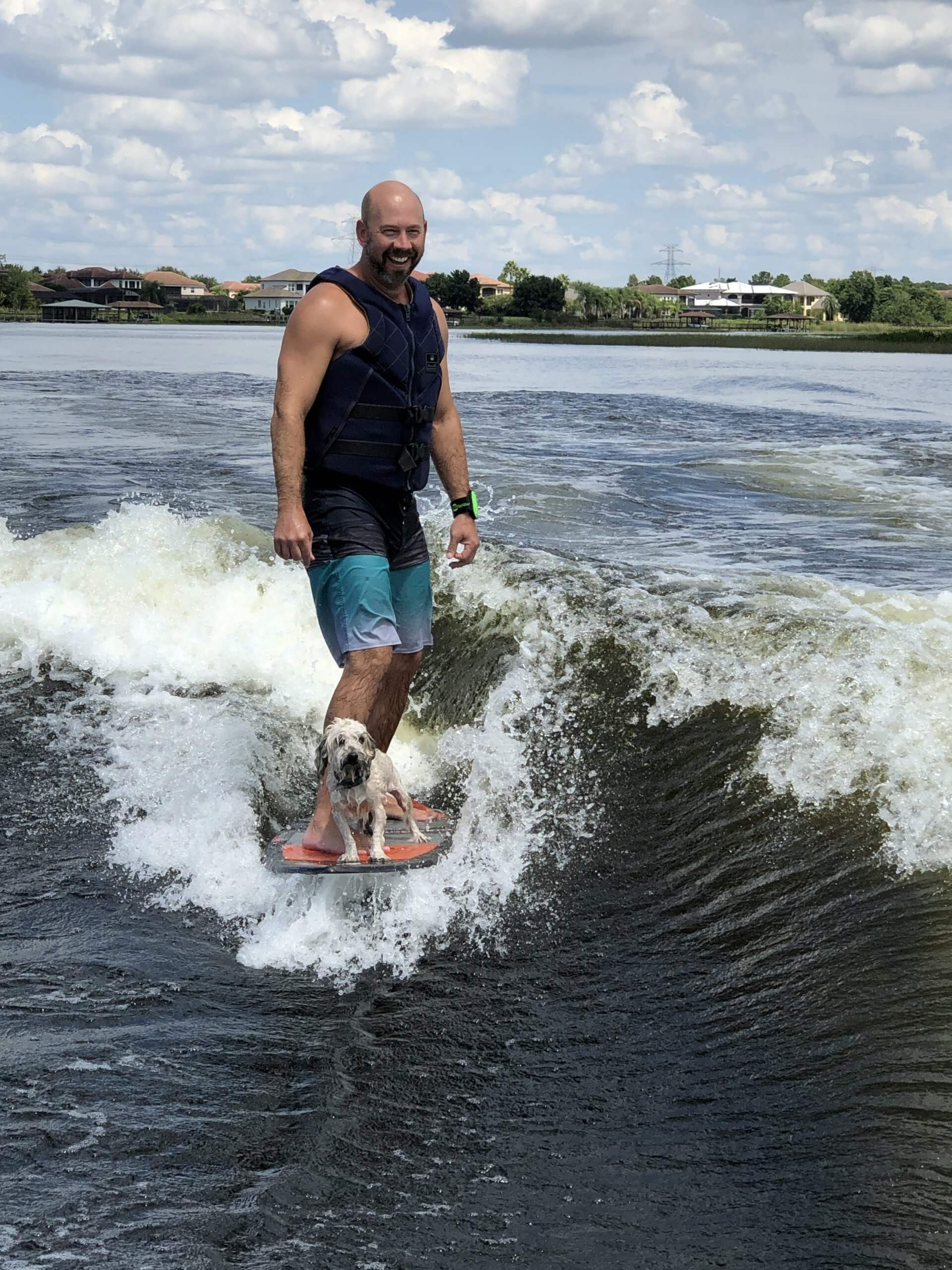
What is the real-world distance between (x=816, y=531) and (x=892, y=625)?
6.09 m

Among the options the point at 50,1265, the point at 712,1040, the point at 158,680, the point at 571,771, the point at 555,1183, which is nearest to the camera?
the point at 50,1265

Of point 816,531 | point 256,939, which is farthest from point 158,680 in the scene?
point 816,531

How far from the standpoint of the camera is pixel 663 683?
7723 millimetres

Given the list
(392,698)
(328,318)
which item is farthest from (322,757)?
(328,318)

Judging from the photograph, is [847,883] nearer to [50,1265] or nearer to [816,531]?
[50,1265]

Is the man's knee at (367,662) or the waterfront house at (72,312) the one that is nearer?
the man's knee at (367,662)

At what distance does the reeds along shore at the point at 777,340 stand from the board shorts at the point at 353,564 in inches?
2971

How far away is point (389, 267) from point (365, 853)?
2401mm

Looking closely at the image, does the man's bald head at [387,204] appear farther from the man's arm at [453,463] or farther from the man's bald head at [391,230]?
the man's arm at [453,463]

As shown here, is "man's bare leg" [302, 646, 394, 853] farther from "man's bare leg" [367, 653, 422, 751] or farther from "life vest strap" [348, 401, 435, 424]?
"life vest strap" [348, 401, 435, 424]

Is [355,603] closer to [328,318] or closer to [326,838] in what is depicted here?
[326,838]

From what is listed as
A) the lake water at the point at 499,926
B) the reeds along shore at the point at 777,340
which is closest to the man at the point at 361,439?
the lake water at the point at 499,926

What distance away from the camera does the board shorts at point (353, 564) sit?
5398 mm

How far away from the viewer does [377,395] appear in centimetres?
538
